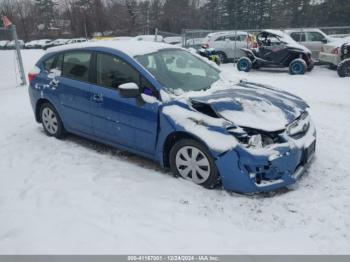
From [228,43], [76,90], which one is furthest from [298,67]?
[76,90]

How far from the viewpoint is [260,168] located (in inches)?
143

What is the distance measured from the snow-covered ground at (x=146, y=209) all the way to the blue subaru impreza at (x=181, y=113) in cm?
28

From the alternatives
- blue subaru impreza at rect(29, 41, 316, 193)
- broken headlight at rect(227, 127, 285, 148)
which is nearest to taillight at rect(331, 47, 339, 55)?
blue subaru impreza at rect(29, 41, 316, 193)

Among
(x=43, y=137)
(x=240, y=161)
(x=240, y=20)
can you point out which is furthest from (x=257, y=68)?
(x=240, y=20)

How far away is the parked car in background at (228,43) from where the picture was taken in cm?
1673

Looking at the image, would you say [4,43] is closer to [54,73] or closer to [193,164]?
[54,73]

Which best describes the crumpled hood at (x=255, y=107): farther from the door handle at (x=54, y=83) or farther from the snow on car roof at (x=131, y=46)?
the door handle at (x=54, y=83)

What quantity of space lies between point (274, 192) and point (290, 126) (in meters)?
0.79

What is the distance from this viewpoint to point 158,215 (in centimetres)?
356

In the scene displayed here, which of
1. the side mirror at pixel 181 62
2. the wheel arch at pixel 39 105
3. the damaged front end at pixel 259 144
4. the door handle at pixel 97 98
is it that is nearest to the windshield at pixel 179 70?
the side mirror at pixel 181 62

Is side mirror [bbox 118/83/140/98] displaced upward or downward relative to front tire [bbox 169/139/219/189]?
upward

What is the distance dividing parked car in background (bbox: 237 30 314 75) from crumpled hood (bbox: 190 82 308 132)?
359 inches

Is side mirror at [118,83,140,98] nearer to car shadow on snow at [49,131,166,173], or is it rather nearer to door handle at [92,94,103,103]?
door handle at [92,94,103,103]

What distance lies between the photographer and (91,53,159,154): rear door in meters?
4.33
